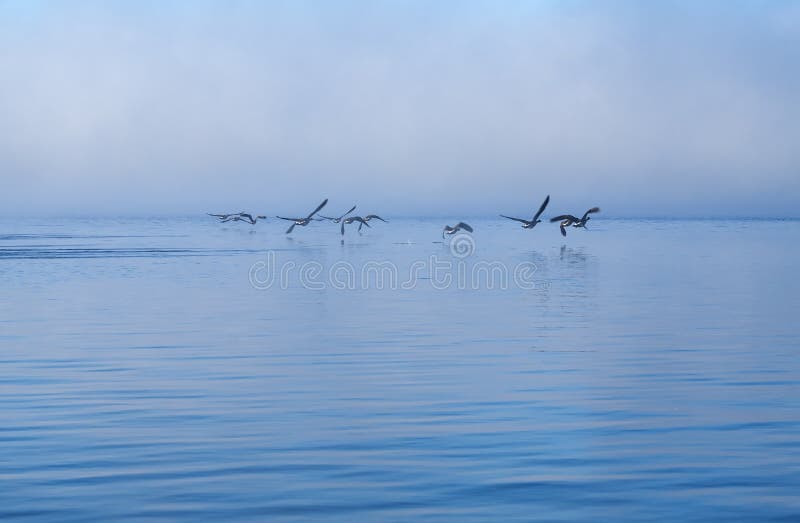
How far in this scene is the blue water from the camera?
373 inches

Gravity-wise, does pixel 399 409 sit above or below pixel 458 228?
below

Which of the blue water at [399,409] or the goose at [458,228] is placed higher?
the goose at [458,228]

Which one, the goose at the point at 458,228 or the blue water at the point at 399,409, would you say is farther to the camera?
the goose at the point at 458,228

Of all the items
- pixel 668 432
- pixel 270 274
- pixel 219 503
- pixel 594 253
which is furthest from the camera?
pixel 594 253

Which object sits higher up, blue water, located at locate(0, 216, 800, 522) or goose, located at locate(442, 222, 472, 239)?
goose, located at locate(442, 222, 472, 239)

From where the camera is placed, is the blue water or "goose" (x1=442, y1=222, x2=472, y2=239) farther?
"goose" (x1=442, y1=222, x2=472, y2=239)

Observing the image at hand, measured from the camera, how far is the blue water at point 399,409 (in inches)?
373

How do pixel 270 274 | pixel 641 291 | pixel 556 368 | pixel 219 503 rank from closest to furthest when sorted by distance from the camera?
1. pixel 219 503
2. pixel 556 368
3. pixel 641 291
4. pixel 270 274

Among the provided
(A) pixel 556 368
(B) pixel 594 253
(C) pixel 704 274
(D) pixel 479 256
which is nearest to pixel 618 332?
(A) pixel 556 368

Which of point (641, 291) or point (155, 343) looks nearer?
point (155, 343)

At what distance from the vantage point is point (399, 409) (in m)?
13.6

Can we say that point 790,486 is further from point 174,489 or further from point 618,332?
point 618,332

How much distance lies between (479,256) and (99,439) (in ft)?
160

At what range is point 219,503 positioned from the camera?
366 inches
